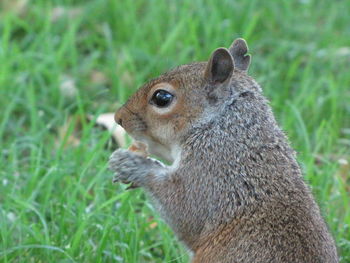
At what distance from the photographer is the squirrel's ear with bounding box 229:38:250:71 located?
4047 mm

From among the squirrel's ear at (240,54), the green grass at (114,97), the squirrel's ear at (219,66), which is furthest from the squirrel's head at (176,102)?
the green grass at (114,97)

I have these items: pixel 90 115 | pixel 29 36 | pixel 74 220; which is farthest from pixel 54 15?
pixel 74 220

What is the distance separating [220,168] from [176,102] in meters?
0.33

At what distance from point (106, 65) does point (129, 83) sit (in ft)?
1.10

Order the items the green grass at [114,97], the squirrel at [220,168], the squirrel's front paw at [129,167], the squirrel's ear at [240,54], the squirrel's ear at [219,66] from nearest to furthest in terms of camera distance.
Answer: the squirrel at [220,168] < the squirrel's ear at [219,66] < the squirrel's front paw at [129,167] < the squirrel's ear at [240,54] < the green grass at [114,97]

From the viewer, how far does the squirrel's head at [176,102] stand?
3756 millimetres

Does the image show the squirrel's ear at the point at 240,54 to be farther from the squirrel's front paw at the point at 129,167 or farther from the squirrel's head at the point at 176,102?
the squirrel's front paw at the point at 129,167

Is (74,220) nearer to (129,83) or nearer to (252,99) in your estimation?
(252,99)

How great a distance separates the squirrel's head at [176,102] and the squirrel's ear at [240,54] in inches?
6.0

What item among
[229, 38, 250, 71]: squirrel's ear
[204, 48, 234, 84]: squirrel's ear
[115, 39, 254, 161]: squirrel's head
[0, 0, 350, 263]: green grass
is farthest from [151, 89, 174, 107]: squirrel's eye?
[0, 0, 350, 263]: green grass

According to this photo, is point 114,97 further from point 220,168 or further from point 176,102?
point 220,168

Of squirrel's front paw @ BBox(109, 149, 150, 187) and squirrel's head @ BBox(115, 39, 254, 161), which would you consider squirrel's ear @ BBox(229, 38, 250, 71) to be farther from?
squirrel's front paw @ BBox(109, 149, 150, 187)

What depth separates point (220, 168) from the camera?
3674 mm

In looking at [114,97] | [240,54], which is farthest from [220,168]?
[114,97]
